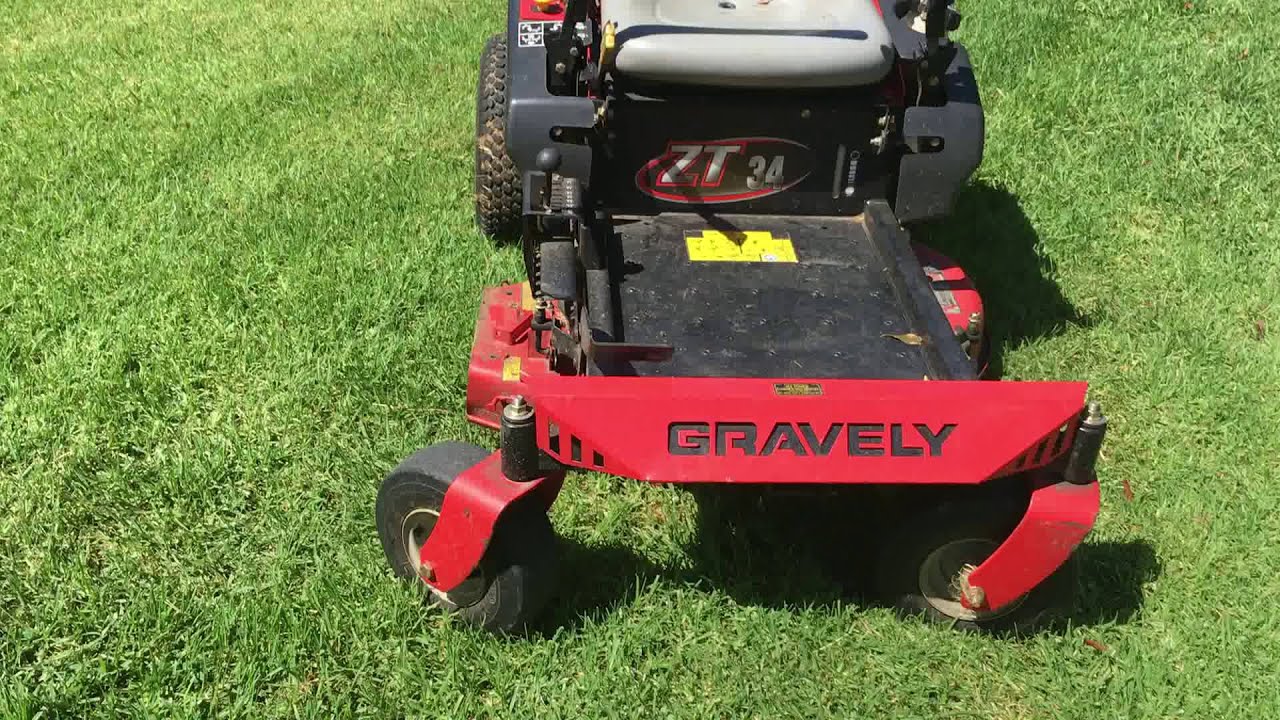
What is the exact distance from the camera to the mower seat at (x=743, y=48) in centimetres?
323

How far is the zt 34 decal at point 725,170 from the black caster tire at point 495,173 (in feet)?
2.36

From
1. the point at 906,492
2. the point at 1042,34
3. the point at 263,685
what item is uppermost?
the point at 1042,34

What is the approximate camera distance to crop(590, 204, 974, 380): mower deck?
2953mm

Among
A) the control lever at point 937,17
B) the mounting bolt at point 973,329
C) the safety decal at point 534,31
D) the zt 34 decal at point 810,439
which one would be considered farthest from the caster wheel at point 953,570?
the safety decal at point 534,31

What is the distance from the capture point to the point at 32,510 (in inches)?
121

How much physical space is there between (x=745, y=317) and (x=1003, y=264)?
5.60 feet

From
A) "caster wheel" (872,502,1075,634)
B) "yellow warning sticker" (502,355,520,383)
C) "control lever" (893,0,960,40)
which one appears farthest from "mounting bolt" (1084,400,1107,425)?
"yellow warning sticker" (502,355,520,383)

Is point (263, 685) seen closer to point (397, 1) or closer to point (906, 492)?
point (906, 492)

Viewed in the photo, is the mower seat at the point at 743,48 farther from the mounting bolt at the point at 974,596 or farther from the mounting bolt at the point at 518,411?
the mounting bolt at the point at 974,596

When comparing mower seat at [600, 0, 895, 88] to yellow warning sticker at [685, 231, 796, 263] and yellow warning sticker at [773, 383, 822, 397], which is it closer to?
yellow warning sticker at [685, 231, 796, 263]

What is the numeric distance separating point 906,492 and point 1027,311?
1580 millimetres

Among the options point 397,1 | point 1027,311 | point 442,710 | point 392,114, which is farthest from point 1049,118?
point 442,710

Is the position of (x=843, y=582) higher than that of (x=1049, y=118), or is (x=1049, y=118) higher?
(x=1049, y=118)

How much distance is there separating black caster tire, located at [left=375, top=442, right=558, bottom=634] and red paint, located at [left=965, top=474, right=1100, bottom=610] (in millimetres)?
980
